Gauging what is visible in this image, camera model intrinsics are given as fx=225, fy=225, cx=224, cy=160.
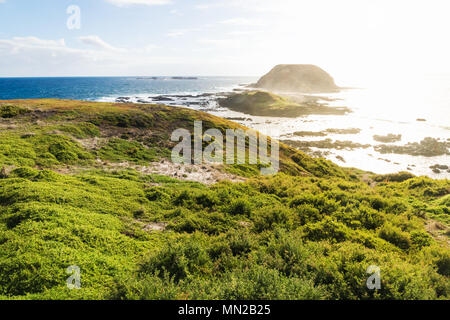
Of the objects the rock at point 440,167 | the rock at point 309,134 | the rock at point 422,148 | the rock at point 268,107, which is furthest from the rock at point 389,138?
the rock at point 268,107

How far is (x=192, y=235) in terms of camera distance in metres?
11.8

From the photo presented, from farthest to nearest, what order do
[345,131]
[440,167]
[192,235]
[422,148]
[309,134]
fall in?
[345,131], [309,134], [422,148], [440,167], [192,235]

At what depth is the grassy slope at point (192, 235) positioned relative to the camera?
23.7ft

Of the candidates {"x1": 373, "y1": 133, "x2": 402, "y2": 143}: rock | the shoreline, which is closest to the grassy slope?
the shoreline

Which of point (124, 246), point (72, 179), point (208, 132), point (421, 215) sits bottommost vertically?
point (421, 215)

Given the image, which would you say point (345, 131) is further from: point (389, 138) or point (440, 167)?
point (440, 167)

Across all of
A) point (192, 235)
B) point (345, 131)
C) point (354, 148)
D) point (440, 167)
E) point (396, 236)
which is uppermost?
point (345, 131)

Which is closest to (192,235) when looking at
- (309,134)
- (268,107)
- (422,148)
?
(309,134)

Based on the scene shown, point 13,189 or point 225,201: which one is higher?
point 13,189

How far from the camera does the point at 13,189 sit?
1314 cm

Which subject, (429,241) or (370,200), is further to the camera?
(370,200)

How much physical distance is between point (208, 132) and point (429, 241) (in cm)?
3103

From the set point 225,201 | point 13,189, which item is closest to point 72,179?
point 13,189
